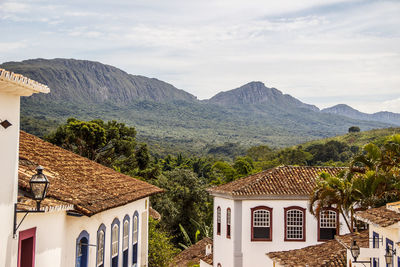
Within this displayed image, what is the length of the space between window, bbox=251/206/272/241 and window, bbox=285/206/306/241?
95 centimetres

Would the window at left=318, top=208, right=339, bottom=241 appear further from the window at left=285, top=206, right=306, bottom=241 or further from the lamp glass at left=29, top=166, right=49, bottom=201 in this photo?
the lamp glass at left=29, top=166, right=49, bottom=201

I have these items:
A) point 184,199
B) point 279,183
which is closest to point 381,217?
point 279,183

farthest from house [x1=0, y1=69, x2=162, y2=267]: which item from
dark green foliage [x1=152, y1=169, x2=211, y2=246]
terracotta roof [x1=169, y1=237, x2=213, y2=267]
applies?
dark green foliage [x1=152, y1=169, x2=211, y2=246]

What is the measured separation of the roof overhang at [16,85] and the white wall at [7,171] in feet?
0.48

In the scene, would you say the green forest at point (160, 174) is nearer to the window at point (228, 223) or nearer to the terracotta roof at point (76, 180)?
the window at point (228, 223)

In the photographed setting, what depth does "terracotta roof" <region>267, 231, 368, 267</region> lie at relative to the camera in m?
22.1

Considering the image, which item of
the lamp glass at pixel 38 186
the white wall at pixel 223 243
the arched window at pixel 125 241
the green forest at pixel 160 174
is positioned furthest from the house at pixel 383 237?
the white wall at pixel 223 243

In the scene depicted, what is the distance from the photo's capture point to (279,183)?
33188mm

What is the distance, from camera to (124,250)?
19484 mm

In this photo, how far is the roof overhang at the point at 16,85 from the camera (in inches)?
351

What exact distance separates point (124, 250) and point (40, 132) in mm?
73699

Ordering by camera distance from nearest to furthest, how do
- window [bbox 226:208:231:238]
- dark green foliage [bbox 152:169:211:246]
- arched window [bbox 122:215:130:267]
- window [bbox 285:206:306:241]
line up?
arched window [bbox 122:215:130:267] → window [bbox 285:206:306:241] → window [bbox 226:208:231:238] → dark green foliage [bbox 152:169:211:246]

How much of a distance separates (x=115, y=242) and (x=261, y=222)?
1567cm

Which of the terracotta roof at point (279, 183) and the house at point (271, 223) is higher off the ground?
the terracotta roof at point (279, 183)
